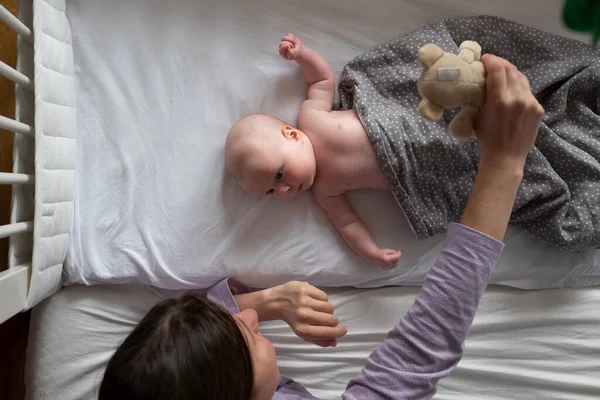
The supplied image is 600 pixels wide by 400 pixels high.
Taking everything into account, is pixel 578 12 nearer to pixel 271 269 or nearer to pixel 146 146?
pixel 271 269

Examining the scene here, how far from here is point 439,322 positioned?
583mm

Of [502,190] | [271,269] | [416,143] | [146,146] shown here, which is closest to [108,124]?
[146,146]

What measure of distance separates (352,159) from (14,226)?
620mm

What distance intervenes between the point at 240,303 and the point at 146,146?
1.26 feet

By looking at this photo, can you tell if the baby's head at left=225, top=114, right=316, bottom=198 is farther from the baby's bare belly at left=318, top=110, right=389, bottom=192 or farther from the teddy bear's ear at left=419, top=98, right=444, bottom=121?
the teddy bear's ear at left=419, top=98, right=444, bottom=121

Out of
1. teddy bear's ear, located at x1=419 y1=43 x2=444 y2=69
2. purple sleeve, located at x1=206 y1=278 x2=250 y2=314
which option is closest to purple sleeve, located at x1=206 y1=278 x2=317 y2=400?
purple sleeve, located at x1=206 y1=278 x2=250 y2=314

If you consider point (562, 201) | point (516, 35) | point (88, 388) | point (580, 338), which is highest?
point (516, 35)

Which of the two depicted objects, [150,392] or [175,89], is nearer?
[150,392]

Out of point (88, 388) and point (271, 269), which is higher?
point (271, 269)

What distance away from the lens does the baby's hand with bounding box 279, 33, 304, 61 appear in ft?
3.51

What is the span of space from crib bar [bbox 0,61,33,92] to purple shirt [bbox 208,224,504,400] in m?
0.72

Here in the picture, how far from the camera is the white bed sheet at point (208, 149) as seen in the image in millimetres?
1089

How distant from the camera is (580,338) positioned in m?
1.10

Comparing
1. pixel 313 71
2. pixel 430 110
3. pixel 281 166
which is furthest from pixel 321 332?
pixel 313 71
